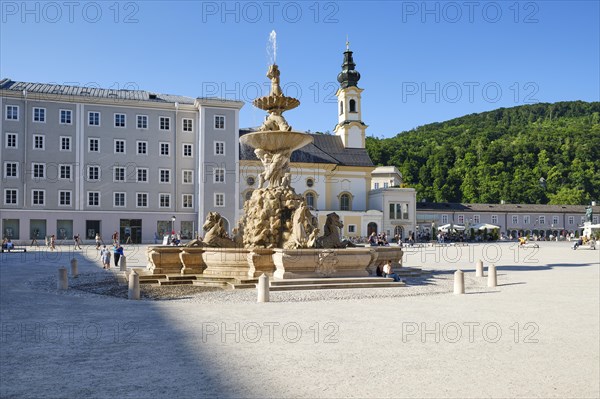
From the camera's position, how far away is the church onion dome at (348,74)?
73438 mm

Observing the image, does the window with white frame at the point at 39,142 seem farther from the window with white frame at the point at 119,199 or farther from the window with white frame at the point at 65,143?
the window with white frame at the point at 119,199

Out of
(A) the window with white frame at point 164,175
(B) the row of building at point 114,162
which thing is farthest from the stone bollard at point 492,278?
(A) the window with white frame at point 164,175

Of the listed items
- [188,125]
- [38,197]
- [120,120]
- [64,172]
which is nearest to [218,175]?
[188,125]

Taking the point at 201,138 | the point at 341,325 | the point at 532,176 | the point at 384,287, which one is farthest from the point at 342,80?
the point at 341,325

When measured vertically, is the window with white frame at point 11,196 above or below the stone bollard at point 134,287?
above

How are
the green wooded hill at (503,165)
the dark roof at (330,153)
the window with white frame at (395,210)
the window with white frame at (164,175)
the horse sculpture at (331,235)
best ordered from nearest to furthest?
the horse sculpture at (331,235), the window with white frame at (164,175), the dark roof at (330,153), the window with white frame at (395,210), the green wooded hill at (503,165)

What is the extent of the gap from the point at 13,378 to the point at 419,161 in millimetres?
102741

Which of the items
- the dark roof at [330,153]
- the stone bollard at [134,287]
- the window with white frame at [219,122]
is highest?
the window with white frame at [219,122]

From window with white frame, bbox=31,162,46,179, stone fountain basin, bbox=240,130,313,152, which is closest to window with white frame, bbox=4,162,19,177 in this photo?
window with white frame, bbox=31,162,46,179

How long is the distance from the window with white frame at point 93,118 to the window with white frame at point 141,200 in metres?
7.91

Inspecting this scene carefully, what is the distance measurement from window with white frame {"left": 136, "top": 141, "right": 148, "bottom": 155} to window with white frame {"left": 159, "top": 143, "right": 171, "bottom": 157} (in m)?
1.39

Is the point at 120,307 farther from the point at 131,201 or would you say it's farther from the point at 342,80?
the point at 342,80

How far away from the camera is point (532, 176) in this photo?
331 ft

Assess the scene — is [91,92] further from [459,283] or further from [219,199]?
[459,283]
